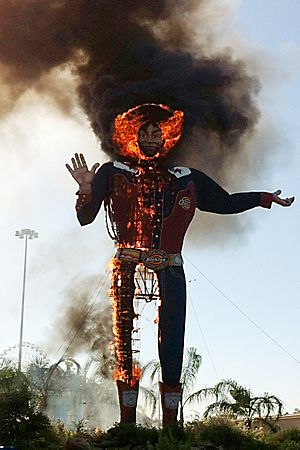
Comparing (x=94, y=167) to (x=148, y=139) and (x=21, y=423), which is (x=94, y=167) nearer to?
(x=148, y=139)

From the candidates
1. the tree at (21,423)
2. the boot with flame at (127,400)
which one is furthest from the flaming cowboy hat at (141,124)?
the tree at (21,423)

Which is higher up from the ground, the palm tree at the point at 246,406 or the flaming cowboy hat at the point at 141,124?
the flaming cowboy hat at the point at 141,124

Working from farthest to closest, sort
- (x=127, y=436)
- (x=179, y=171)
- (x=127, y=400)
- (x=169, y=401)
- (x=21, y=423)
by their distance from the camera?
(x=179, y=171) → (x=21, y=423) → (x=127, y=400) → (x=169, y=401) → (x=127, y=436)

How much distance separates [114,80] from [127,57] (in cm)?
103

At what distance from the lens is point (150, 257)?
2316 cm

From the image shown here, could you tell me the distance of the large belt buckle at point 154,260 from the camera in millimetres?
23156

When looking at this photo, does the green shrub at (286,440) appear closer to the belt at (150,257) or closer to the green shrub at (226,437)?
the green shrub at (226,437)

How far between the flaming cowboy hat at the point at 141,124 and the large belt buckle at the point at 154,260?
115 inches

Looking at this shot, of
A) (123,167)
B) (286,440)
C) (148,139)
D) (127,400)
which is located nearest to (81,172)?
(123,167)

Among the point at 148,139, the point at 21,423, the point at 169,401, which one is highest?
the point at 148,139

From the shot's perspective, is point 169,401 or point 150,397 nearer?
point 169,401

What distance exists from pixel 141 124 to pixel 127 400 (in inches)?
307

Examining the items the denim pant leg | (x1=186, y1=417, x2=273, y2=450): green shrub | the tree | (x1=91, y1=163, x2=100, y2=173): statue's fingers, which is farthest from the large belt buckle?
the tree

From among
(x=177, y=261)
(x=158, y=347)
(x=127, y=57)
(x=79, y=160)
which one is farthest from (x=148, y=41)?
(x=158, y=347)
